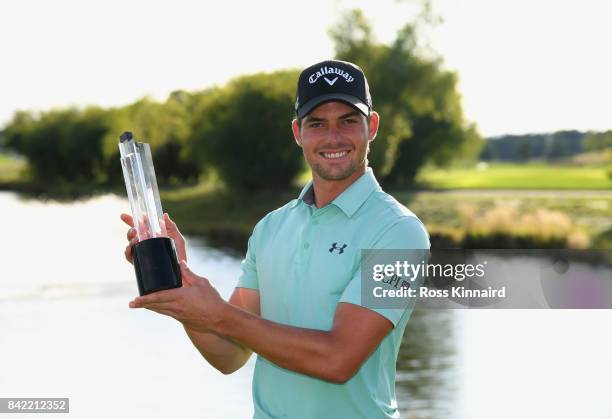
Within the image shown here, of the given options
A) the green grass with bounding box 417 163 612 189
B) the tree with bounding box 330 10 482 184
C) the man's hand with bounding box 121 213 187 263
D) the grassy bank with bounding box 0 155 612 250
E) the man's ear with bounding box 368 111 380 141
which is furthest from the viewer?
the green grass with bounding box 417 163 612 189

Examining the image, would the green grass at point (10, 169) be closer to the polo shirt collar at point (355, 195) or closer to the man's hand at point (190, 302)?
the polo shirt collar at point (355, 195)

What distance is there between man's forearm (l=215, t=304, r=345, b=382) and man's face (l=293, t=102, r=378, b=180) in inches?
19.9

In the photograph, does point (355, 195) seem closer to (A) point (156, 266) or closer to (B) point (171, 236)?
(B) point (171, 236)

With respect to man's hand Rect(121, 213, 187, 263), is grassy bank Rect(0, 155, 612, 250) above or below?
above

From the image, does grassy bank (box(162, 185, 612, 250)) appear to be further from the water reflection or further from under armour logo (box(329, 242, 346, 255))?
under armour logo (box(329, 242, 346, 255))

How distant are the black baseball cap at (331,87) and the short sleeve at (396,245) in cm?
38

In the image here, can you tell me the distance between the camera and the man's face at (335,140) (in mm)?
2469

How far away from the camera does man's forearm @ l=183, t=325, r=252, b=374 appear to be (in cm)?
244

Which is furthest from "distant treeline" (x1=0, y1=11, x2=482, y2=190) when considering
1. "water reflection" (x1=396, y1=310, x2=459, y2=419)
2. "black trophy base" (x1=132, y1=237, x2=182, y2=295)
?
"black trophy base" (x1=132, y1=237, x2=182, y2=295)

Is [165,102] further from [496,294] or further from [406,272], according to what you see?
[406,272]

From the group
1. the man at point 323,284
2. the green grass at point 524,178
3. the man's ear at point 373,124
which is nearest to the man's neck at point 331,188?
the man at point 323,284

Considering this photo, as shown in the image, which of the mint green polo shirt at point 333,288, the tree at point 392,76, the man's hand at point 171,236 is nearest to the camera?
the man's hand at point 171,236

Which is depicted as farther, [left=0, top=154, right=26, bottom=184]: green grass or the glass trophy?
[left=0, top=154, right=26, bottom=184]: green grass

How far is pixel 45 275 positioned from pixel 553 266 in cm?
1326
